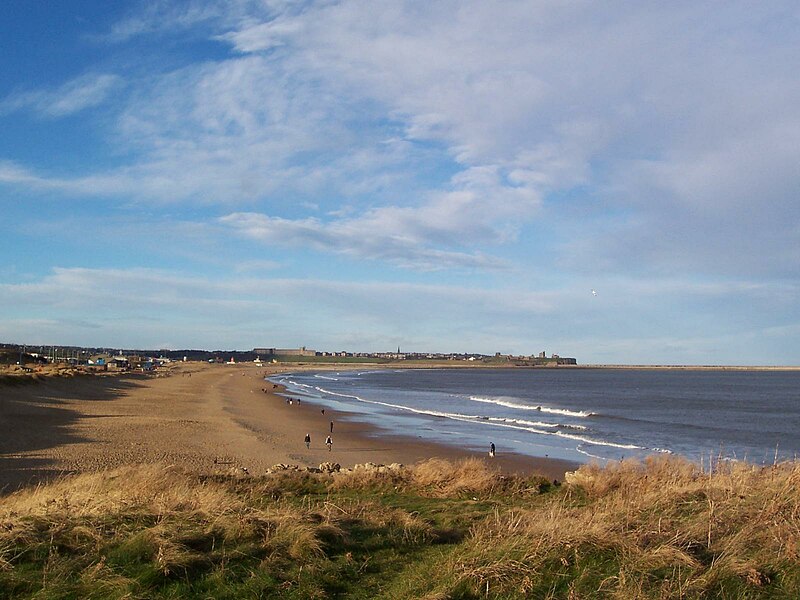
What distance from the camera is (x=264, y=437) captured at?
3341 cm

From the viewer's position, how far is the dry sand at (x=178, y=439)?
75.2 ft

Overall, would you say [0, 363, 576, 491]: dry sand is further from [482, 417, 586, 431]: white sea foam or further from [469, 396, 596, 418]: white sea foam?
[469, 396, 596, 418]: white sea foam

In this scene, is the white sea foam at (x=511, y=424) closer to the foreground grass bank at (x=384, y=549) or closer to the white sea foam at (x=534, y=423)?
the white sea foam at (x=534, y=423)

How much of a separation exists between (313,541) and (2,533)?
3328 mm

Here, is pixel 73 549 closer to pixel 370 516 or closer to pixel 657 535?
pixel 370 516

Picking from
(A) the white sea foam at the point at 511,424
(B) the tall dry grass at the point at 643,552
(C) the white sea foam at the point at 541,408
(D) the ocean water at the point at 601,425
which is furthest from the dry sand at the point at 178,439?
(C) the white sea foam at the point at 541,408

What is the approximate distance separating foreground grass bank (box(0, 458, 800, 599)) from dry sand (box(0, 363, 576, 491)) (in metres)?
6.51

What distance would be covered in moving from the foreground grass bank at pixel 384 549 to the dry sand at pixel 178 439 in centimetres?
651

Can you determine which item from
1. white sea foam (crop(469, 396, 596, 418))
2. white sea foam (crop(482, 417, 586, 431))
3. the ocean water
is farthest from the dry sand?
white sea foam (crop(469, 396, 596, 418))

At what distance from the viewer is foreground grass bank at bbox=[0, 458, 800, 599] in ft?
21.1

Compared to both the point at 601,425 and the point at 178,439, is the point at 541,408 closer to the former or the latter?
the point at 601,425

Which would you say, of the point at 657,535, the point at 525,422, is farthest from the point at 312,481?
the point at 525,422

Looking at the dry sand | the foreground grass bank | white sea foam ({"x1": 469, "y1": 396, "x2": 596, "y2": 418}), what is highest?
the foreground grass bank

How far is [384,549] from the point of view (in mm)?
7887
